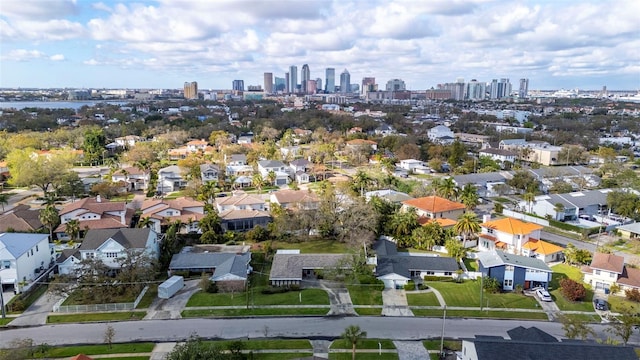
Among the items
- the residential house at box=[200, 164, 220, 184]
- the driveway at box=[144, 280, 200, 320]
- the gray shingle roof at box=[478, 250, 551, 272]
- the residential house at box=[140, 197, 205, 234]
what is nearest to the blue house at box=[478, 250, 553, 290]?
the gray shingle roof at box=[478, 250, 551, 272]

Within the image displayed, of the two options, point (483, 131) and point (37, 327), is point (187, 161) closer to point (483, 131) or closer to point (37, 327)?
point (37, 327)

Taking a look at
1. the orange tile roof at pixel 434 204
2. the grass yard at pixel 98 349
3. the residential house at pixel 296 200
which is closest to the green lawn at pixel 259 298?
the grass yard at pixel 98 349

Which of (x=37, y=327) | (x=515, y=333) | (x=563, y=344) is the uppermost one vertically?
(x=563, y=344)

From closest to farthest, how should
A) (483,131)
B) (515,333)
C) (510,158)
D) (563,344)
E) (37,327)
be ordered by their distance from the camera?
(563,344), (515,333), (37,327), (510,158), (483,131)

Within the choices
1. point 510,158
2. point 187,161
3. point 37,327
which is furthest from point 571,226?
point 187,161

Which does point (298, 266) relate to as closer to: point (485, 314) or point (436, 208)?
point (485, 314)

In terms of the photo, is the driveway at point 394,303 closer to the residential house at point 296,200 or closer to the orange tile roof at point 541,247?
the orange tile roof at point 541,247

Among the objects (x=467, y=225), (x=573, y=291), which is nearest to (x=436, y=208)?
(x=467, y=225)
